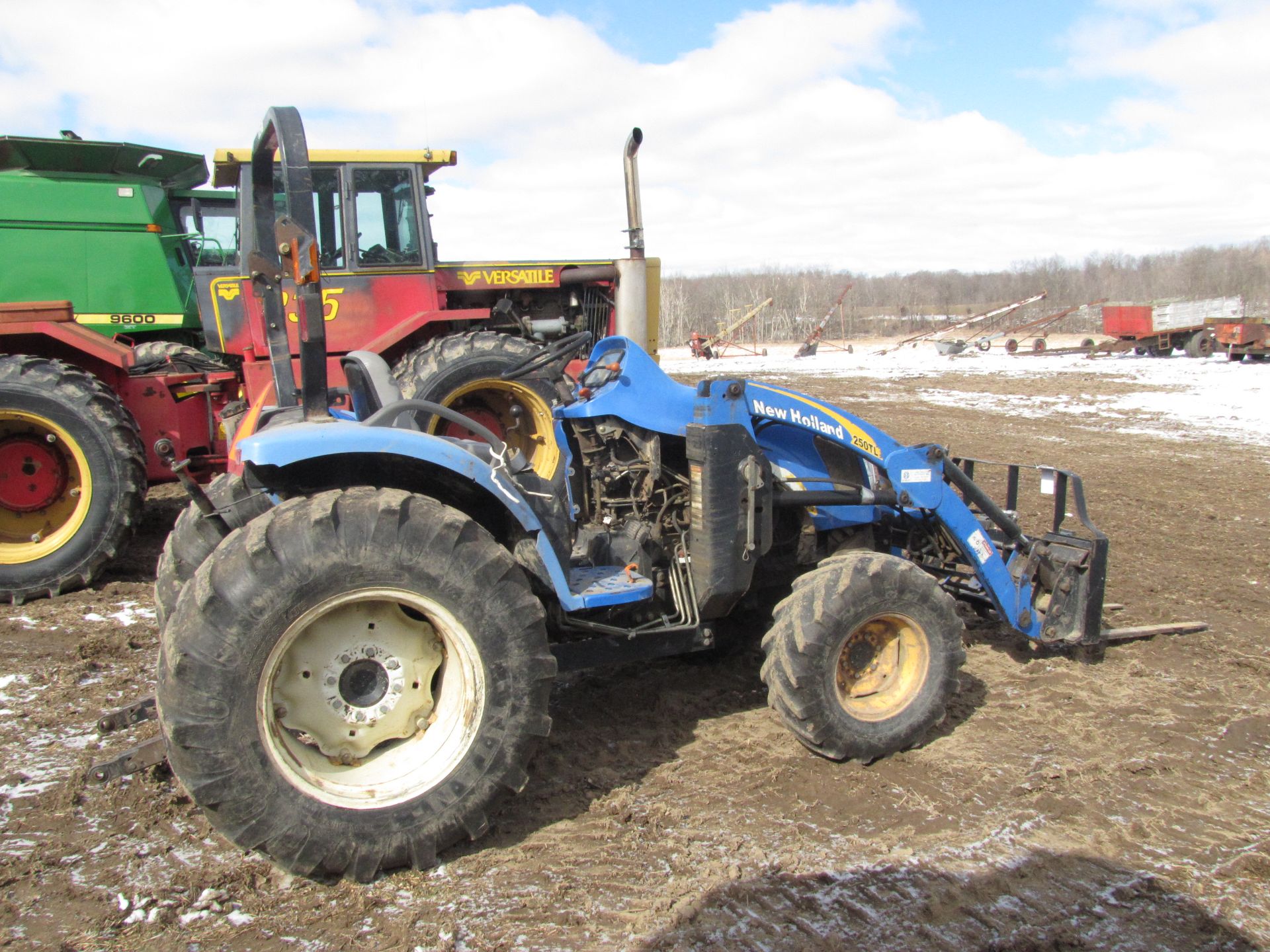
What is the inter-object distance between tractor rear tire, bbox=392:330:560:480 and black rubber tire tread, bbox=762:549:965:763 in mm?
3385

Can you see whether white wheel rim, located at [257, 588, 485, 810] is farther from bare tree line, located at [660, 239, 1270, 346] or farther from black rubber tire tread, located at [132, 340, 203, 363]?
→ bare tree line, located at [660, 239, 1270, 346]

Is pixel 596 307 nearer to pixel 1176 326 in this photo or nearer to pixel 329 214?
pixel 329 214

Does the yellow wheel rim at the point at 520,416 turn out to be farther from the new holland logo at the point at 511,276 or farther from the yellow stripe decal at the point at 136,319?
the yellow stripe decal at the point at 136,319

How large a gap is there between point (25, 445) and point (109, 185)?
2925 millimetres

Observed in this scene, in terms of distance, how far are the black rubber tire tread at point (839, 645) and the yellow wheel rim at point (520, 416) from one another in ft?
13.1

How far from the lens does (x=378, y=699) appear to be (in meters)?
2.92

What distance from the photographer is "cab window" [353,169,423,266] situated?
7207 millimetres

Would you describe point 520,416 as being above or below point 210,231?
below

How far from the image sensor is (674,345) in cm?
4844

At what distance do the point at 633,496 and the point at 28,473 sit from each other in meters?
4.41

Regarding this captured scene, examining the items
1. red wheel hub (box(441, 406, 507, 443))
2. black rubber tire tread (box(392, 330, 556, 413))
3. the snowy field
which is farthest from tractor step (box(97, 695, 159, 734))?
the snowy field

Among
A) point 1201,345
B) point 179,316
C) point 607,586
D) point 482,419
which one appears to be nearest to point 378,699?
point 607,586

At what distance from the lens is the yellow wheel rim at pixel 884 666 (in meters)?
3.66

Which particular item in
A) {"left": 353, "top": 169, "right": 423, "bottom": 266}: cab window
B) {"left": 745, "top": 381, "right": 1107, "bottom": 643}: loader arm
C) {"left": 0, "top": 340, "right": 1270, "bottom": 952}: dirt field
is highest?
{"left": 353, "top": 169, "right": 423, "bottom": 266}: cab window
